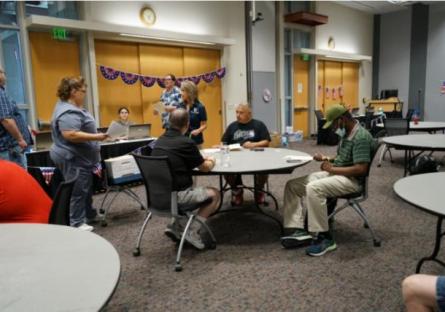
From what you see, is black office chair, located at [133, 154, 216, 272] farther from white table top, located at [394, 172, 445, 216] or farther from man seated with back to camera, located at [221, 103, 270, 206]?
white table top, located at [394, 172, 445, 216]

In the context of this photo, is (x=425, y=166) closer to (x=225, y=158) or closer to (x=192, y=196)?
(x=225, y=158)

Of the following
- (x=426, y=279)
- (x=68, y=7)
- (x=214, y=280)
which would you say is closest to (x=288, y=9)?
(x=68, y=7)

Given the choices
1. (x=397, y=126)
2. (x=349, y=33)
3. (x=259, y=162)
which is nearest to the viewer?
Result: (x=259, y=162)

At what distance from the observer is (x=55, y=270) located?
98 cm

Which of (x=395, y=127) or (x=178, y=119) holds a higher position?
(x=178, y=119)

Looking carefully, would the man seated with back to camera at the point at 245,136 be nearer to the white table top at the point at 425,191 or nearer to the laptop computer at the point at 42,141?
the white table top at the point at 425,191

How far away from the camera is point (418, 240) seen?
290 centimetres

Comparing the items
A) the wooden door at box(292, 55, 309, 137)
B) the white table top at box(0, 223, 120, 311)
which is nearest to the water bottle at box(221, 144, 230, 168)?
the white table top at box(0, 223, 120, 311)

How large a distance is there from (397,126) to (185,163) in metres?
4.57

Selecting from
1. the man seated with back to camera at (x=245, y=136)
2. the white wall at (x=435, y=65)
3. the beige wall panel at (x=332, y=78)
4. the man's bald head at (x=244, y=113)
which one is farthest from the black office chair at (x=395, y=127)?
the white wall at (x=435, y=65)

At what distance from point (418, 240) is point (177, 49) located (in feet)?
18.3

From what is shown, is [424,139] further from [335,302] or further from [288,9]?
[288,9]

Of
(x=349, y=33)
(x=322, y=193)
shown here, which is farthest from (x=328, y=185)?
(x=349, y=33)

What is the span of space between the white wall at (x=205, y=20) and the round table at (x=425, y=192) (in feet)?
18.0
